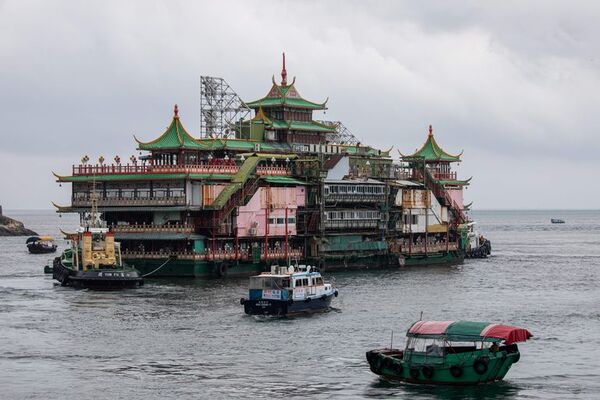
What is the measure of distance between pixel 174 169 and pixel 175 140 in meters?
6.50

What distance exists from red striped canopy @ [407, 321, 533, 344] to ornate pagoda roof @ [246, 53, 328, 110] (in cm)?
8562

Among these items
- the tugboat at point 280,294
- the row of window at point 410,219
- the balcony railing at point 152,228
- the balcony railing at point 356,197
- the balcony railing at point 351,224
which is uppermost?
the balcony railing at point 356,197

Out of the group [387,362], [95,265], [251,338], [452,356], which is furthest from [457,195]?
[387,362]

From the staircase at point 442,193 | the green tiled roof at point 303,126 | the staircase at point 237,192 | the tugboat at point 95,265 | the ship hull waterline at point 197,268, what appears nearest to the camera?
the tugboat at point 95,265

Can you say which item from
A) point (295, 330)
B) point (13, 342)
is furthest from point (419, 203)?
point (13, 342)

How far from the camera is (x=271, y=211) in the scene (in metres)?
129

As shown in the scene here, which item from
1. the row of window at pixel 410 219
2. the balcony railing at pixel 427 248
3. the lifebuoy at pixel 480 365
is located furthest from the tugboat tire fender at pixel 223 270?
the lifebuoy at pixel 480 365

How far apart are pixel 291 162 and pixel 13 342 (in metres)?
62.2

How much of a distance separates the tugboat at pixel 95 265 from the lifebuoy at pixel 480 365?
5017 centimetres

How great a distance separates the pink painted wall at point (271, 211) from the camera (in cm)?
12625

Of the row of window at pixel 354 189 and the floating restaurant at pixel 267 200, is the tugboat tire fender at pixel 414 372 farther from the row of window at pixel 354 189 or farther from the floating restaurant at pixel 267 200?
the row of window at pixel 354 189

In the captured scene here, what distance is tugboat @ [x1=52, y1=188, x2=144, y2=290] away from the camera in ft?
355

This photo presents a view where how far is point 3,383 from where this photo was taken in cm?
6462

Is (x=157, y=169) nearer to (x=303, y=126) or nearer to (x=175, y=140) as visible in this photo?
(x=175, y=140)
